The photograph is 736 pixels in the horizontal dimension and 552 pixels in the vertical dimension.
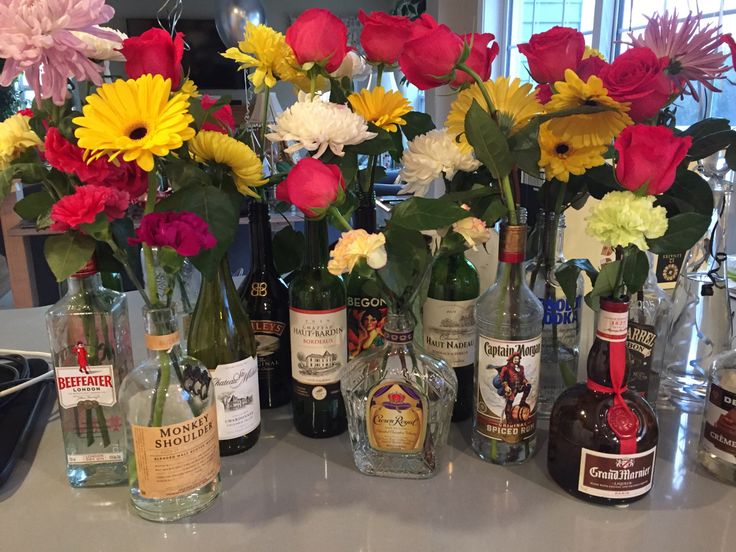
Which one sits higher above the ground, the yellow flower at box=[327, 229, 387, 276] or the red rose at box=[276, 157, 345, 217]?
the red rose at box=[276, 157, 345, 217]

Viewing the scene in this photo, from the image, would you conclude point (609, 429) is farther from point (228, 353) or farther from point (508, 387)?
point (228, 353)

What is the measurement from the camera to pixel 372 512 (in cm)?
63

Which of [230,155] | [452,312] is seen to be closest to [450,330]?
[452,312]

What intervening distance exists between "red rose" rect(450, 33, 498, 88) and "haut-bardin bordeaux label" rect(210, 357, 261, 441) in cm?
39

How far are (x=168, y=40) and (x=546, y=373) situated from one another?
590 millimetres

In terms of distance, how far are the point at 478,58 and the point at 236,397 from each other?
46 centimetres

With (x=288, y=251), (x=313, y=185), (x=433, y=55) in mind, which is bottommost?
(x=288, y=251)

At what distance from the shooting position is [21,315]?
51.2 inches

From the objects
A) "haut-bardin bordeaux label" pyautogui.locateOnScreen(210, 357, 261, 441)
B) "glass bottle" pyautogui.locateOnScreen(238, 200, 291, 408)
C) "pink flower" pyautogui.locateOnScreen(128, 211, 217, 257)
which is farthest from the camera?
"glass bottle" pyautogui.locateOnScreen(238, 200, 291, 408)

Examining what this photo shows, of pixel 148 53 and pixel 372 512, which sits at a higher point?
pixel 148 53

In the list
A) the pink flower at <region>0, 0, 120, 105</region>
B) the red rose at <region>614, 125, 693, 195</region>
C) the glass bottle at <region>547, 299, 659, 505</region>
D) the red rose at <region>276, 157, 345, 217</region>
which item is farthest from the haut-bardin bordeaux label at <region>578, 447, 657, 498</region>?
the pink flower at <region>0, 0, 120, 105</region>

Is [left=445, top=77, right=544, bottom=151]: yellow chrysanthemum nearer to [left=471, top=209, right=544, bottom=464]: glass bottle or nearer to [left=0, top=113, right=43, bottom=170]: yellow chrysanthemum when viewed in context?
[left=471, top=209, right=544, bottom=464]: glass bottle

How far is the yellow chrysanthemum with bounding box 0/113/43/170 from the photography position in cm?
59

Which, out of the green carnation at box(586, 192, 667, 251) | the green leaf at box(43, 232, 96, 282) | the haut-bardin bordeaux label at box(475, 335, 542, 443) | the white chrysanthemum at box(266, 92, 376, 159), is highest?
the white chrysanthemum at box(266, 92, 376, 159)
